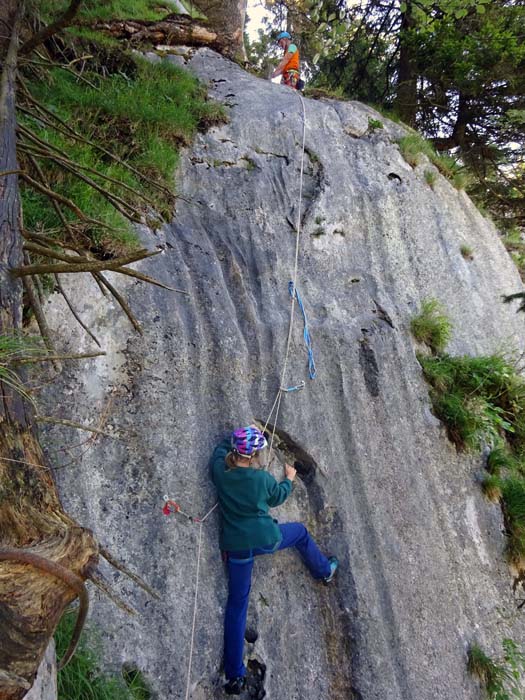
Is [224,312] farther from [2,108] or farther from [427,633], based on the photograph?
[427,633]

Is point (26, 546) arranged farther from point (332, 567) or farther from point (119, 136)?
point (119, 136)

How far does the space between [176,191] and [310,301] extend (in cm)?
183

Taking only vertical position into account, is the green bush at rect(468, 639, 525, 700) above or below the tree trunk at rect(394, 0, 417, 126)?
below

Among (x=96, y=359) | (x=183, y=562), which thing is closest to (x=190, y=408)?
(x=96, y=359)

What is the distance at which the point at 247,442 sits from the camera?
3684mm

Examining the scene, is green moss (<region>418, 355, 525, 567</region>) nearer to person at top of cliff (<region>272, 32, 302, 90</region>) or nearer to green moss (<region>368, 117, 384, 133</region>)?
green moss (<region>368, 117, 384, 133</region>)

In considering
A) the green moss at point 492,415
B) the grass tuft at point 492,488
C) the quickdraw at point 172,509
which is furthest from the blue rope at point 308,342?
the grass tuft at point 492,488

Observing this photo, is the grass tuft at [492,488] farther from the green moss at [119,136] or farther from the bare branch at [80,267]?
the bare branch at [80,267]

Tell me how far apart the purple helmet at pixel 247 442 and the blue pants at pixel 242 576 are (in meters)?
0.66

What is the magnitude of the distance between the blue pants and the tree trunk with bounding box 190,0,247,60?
794 centimetres

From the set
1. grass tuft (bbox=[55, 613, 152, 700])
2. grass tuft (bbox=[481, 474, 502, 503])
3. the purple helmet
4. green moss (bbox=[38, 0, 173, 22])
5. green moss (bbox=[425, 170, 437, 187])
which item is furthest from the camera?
green moss (bbox=[425, 170, 437, 187])

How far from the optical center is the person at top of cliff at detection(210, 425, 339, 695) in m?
3.40

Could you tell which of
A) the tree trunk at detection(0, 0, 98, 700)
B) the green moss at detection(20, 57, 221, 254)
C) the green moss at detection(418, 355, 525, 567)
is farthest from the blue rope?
the tree trunk at detection(0, 0, 98, 700)

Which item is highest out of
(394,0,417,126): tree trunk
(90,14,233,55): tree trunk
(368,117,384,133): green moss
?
(394,0,417,126): tree trunk
